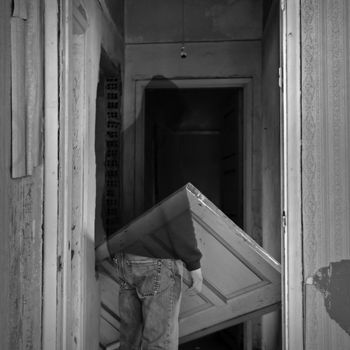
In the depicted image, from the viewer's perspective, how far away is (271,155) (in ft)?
12.3

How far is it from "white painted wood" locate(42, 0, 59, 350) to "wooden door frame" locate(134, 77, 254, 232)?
2169mm

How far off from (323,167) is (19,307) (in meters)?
1.56

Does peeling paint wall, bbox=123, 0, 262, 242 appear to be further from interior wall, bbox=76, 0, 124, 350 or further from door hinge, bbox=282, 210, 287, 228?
door hinge, bbox=282, 210, 287, 228

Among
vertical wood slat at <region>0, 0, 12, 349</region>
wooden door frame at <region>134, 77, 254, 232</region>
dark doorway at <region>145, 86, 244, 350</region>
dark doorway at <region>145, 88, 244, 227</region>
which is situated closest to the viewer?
vertical wood slat at <region>0, 0, 12, 349</region>

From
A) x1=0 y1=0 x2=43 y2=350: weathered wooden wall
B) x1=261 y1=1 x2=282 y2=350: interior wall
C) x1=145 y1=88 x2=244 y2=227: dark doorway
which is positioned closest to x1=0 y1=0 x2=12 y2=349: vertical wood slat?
x1=0 y1=0 x2=43 y2=350: weathered wooden wall

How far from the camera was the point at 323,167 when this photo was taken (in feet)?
6.81

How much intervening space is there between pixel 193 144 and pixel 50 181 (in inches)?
200

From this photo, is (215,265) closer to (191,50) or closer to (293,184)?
(293,184)

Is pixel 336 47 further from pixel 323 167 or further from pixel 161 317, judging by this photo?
pixel 161 317

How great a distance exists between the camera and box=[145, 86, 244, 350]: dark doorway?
496cm

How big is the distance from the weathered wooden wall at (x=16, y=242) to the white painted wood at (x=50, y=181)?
32mm

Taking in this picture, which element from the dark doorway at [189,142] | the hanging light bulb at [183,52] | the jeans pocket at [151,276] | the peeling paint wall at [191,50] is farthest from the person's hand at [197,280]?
the dark doorway at [189,142]

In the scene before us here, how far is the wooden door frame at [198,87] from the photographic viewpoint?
13.5 ft

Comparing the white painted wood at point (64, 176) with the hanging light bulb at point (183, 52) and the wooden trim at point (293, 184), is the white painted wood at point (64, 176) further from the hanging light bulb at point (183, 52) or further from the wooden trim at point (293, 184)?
the hanging light bulb at point (183, 52)
